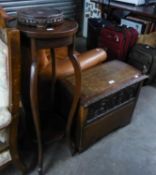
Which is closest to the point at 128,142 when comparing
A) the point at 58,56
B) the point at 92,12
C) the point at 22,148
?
the point at 22,148

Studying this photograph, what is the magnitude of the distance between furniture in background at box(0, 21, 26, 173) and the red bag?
5.01 feet

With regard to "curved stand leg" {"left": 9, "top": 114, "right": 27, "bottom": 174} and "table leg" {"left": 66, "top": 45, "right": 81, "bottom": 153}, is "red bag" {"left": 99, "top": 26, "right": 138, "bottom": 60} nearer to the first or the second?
"table leg" {"left": 66, "top": 45, "right": 81, "bottom": 153}

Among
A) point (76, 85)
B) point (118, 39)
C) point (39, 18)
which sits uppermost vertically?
point (39, 18)

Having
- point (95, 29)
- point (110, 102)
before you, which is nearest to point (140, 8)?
point (95, 29)

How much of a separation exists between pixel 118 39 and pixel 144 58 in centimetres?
34

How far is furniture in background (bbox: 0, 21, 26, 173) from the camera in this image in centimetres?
87

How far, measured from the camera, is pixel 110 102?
145 centimetres

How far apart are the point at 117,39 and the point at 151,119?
920 millimetres

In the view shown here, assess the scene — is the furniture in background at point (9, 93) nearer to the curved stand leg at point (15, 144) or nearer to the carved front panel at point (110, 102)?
the curved stand leg at point (15, 144)

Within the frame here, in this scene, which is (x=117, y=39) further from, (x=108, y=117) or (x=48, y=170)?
(x=48, y=170)

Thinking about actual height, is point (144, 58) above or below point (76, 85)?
below

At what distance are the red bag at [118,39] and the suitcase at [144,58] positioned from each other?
0.08 metres

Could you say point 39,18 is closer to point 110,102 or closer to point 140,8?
point 110,102

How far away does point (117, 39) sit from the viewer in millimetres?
2281
